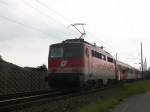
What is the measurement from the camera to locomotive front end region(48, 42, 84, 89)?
23.2 meters

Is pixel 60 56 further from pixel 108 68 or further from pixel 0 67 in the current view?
pixel 0 67

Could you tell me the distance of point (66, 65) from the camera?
23.7m

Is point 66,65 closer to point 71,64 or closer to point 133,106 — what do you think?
point 71,64

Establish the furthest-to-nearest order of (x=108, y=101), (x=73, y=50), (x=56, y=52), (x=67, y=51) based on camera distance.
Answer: (x=56, y=52) → (x=67, y=51) → (x=73, y=50) → (x=108, y=101)

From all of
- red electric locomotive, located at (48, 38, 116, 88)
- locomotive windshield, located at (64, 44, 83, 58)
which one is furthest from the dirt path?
locomotive windshield, located at (64, 44, 83, 58)

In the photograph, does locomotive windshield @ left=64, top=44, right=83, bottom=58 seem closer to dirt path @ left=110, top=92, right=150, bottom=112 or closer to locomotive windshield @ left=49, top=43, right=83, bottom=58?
locomotive windshield @ left=49, top=43, right=83, bottom=58

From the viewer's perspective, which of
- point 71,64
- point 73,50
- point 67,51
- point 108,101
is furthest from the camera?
point 67,51

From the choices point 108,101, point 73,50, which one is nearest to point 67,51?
point 73,50

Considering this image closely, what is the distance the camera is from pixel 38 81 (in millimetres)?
31562

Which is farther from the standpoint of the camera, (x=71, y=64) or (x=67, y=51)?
(x=67, y=51)

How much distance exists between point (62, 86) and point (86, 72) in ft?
5.98

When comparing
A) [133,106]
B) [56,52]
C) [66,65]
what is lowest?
Answer: [133,106]

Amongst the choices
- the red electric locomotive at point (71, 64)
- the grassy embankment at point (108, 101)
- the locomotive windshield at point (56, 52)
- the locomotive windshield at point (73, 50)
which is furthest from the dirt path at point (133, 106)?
the locomotive windshield at point (56, 52)

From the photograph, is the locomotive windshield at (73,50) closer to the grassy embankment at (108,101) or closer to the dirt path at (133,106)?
the grassy embankment at (108,101)
